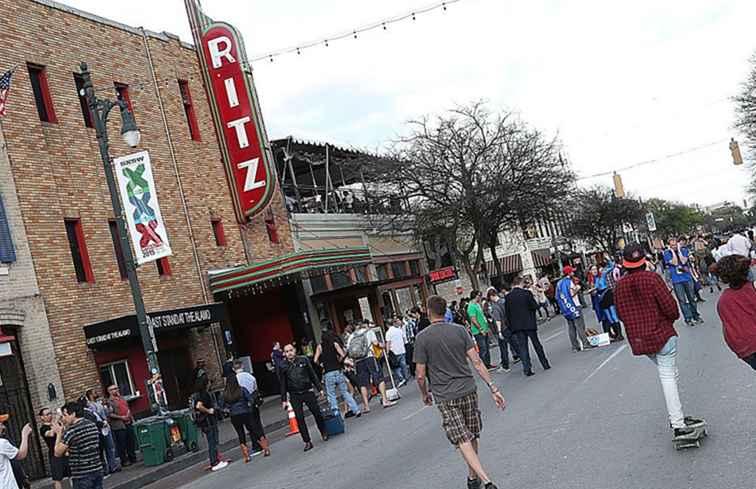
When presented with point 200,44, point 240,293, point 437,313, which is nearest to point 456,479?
point 437,313

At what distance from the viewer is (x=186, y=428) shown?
645 inches

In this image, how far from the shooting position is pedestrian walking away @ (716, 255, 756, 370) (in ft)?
21.3

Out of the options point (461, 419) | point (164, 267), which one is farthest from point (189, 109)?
point (461, 419)

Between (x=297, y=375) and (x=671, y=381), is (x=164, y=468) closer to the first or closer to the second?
(x=297, y=375)

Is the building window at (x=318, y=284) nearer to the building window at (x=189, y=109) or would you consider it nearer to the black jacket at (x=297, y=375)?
the building window at (x=189, y=109)

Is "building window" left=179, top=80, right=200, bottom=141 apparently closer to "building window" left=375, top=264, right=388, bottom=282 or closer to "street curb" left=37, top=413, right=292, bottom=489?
"building window" left=375, top=264, right=388, bottom=282

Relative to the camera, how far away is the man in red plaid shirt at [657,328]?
7.23 m

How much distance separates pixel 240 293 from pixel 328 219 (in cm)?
862

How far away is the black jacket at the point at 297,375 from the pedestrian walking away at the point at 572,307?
5.63 metres

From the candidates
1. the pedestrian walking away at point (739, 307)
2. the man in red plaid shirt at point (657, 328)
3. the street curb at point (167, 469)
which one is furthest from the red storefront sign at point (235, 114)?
the pedestrian walking away at point (739, 307)

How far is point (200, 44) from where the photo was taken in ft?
87.7

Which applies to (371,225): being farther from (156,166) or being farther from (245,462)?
(245,462)

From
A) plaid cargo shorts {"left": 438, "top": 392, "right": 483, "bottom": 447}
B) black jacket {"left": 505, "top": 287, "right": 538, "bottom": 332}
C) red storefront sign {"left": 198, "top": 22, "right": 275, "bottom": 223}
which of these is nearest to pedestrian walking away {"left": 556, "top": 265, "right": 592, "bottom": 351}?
black jacket {"left": 505, "top": 287, "right": 538, "bottom": 332}

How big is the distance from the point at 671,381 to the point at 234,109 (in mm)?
21403
